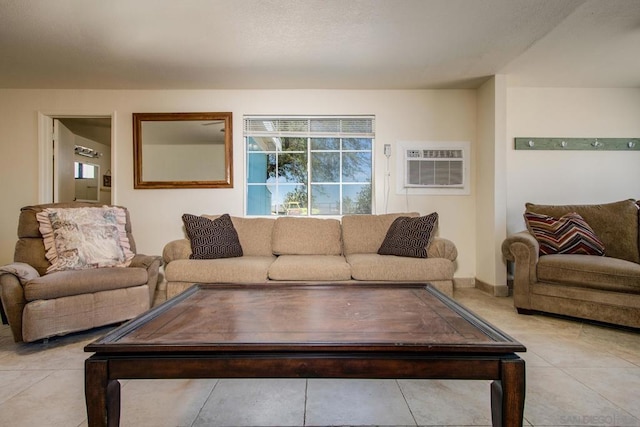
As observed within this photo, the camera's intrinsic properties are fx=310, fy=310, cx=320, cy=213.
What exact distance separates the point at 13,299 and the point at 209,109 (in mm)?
2495

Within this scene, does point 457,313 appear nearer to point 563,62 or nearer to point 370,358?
point 370,358

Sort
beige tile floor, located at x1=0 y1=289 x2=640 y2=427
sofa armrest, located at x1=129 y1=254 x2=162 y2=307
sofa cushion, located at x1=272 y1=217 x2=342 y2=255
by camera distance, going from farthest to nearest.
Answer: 1. sofa cushion, located at x1=272 y1=217 x2=342 y2=255
2. sofa armrest, located at x1=129 y1=254 x2=162 y2=307
3. beige tile floor, located at x1=0 y1=289 x2=640 y2=427

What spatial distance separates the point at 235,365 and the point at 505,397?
32.1 inches

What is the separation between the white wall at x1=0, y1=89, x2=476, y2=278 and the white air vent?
16 centimetres

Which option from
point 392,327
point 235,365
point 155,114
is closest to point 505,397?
point 392,327

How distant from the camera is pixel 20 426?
1277 mm

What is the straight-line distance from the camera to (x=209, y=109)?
11.9 feet

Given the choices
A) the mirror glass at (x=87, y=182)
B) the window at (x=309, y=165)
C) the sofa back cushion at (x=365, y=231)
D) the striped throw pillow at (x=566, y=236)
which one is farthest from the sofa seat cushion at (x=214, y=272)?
the mirror glass at (x=87, y=182)

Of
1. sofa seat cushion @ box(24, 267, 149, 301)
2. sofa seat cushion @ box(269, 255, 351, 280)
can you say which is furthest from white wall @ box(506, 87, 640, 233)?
sofa seat cushion @ box(24, 267, 149, 301)

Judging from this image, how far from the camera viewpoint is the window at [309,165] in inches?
144

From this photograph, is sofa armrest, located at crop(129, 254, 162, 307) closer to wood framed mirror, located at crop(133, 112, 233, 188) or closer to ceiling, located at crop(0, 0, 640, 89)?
wood framed mirror, located at crop(133, 112, 233, 188)

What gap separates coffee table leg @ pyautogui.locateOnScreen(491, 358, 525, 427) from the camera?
0.91 meters

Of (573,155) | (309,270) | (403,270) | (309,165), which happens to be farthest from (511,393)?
(573,155)

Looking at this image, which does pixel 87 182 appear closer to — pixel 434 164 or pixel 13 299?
pixel 13 299
